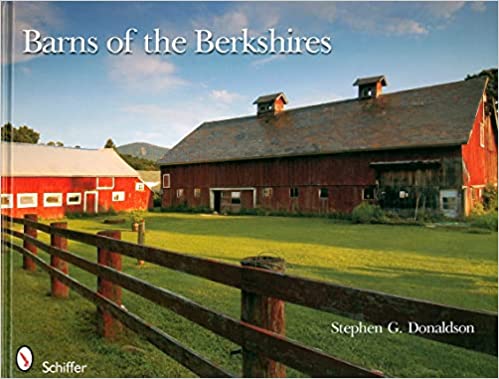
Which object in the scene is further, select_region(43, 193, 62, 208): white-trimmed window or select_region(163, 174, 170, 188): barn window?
select_region(163, 174, 170, 188): barn window

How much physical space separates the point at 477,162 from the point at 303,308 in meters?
15.8

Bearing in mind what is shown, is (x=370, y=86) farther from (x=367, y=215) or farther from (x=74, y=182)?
(x=74, y=182)

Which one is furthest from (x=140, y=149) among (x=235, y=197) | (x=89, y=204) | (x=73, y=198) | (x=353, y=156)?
(x=235, y=197)

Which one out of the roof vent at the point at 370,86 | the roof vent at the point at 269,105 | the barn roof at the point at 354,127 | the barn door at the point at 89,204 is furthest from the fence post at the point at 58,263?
the roof vent at the point at 269,105

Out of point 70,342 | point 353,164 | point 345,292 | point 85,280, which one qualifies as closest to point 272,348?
point 345,292

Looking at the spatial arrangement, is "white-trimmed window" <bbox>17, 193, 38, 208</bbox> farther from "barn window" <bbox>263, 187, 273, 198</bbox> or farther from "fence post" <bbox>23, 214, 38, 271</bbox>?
"barn window" <bbox>263, 187, 273, 198</bbox>

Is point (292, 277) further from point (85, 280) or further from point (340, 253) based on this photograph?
point (340, 253)

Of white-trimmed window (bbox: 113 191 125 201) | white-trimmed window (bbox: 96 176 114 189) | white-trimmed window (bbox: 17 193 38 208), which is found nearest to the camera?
white-trimmed window (bbox: 17 193 38 208)

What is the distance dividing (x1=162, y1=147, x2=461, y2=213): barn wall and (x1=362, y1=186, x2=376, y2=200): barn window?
6.4 inches

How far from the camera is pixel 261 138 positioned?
20844 mm

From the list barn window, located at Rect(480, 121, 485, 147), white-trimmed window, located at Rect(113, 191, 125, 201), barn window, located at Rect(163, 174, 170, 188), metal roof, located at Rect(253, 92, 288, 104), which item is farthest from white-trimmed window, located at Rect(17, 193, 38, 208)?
barn window, located at Rect(480, 121, 485, 147)

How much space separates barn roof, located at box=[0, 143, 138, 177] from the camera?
11258mm

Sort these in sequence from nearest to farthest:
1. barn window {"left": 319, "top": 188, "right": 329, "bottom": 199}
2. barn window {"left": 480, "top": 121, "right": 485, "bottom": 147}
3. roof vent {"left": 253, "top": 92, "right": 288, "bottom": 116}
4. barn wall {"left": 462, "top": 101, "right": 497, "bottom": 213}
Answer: barn wall {"left": 462, "top": 101, "right": 497, "bottom": 213}, barn window {"left": 480, "top": 121, "right": 485, "bottom": 147}, barn window {"left": 319, "top": 188, "right": 329, "bottom": 199}, roof vent {"left": 253, "top": 92, "right": 288, "bottom": 116}

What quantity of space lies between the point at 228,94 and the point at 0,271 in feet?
8.39
